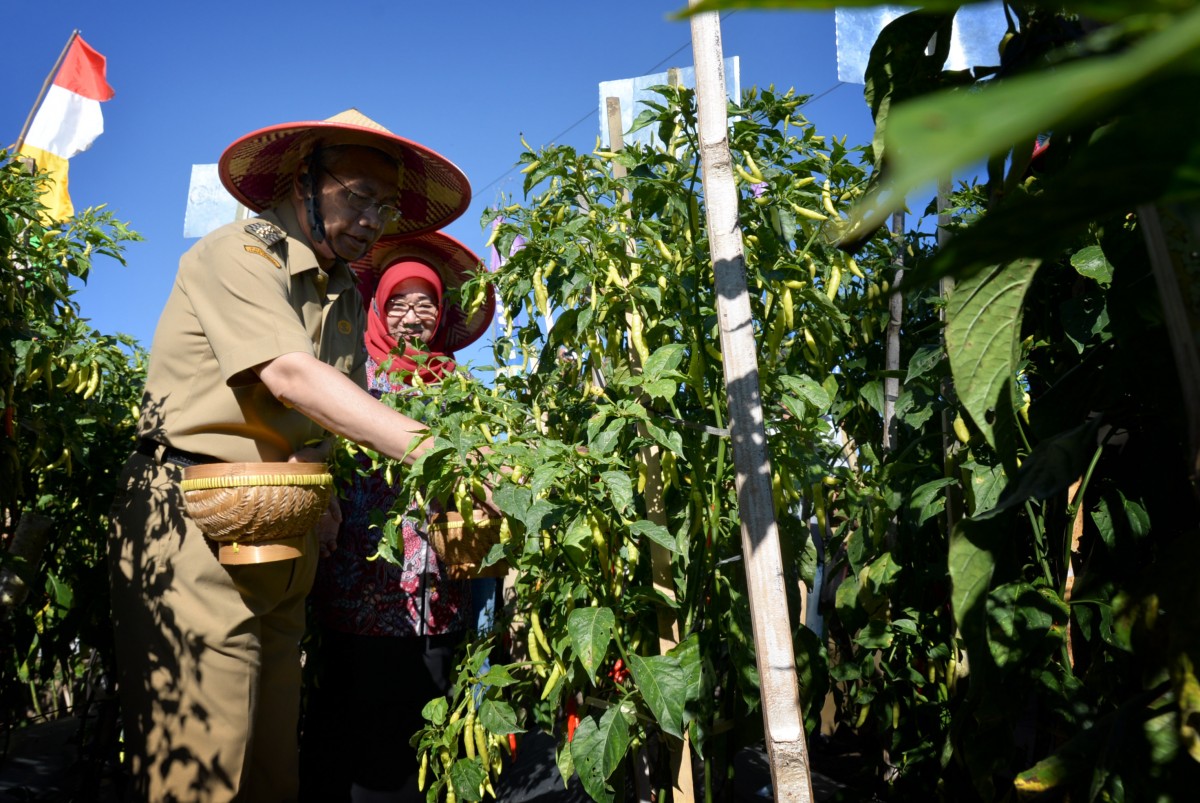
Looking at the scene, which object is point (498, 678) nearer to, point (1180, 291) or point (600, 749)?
point (600, 749)

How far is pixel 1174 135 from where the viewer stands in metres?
0.24

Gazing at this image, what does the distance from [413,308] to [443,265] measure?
0.77 ft

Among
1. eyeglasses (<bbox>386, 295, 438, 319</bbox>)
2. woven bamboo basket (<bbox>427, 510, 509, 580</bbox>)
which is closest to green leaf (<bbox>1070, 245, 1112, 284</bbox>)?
woven bamboo basket (<bbox>427, 510, 509, 580</bbox>)

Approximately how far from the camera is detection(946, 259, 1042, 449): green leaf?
66cm

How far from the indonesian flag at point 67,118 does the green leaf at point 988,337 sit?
207 inches

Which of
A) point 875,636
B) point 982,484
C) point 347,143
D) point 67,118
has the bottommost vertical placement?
point 875,636

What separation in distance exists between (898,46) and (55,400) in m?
2.66

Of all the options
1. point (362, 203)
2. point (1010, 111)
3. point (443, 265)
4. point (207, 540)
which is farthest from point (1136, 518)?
point (443, 265)

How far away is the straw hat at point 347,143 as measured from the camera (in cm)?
230

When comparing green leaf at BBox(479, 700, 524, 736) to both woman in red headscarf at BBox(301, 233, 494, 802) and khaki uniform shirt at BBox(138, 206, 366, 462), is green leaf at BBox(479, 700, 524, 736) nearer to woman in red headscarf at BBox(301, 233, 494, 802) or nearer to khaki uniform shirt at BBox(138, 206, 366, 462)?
khaki uniform shirt at BBox(138, 206, 366, 462)

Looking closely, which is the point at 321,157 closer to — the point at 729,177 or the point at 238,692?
the point at 238,692

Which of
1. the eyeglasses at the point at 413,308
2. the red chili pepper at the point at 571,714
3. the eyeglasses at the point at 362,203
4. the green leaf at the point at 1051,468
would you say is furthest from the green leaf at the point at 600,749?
the eyeglasses at the point at 413,308

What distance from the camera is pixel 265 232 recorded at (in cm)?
207

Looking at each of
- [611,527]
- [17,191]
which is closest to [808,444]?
[611,527]
